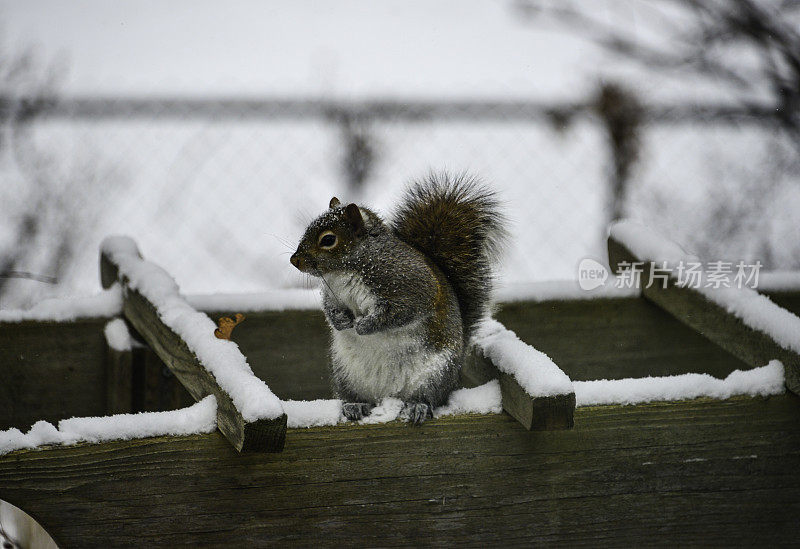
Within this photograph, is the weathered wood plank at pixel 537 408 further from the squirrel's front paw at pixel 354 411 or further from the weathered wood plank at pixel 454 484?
the squirrel's front paw at pixel 354 411

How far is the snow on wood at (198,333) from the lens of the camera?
3.34ft

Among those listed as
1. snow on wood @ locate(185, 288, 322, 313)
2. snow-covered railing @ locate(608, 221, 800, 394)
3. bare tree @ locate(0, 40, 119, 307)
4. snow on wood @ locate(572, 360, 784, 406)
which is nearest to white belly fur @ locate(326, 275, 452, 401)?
snow on wood @ locate(572, 360, 784, 406)

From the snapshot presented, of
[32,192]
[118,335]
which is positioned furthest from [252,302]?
[32,192]

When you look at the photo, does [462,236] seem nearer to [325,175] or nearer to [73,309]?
[73,309]

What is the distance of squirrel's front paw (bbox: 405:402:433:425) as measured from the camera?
1.15 meters

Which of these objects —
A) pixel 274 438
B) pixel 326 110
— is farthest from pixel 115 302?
pixel 326 110

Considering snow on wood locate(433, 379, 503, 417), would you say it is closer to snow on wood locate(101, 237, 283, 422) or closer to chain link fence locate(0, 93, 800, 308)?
snow on wood locate(101, 237, 283, 422)

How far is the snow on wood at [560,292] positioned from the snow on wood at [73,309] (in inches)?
31.1

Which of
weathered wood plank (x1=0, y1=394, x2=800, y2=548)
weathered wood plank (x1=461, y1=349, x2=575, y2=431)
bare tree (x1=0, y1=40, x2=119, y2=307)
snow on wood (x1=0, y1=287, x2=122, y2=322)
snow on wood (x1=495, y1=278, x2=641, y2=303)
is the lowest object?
weathered wood plank (x1=0, y1=394, x2=800, y2=548)

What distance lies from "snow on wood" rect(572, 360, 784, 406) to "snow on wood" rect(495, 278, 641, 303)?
0.52m

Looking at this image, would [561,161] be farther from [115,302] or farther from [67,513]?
[67,513]

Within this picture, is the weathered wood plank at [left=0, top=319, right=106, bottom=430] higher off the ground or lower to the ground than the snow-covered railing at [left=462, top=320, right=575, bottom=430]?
higher

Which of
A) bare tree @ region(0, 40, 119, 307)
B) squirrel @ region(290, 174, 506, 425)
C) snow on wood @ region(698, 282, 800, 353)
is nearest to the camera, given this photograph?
squirrel @ region(290, 174, 506, 425)

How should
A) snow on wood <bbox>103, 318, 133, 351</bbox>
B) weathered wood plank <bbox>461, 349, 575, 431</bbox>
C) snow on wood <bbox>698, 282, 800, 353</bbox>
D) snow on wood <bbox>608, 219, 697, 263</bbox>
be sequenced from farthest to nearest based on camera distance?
snow on wood <bbox>608, 219, 697, 263</bbox>
snow on wood <bbox>103, 318, 133, 351</bbox>
snow on wood <bbox>698, 282, 800, 353</bbox>
weathered wood plank <bbox>461, 349, 575, 431</bbox>
